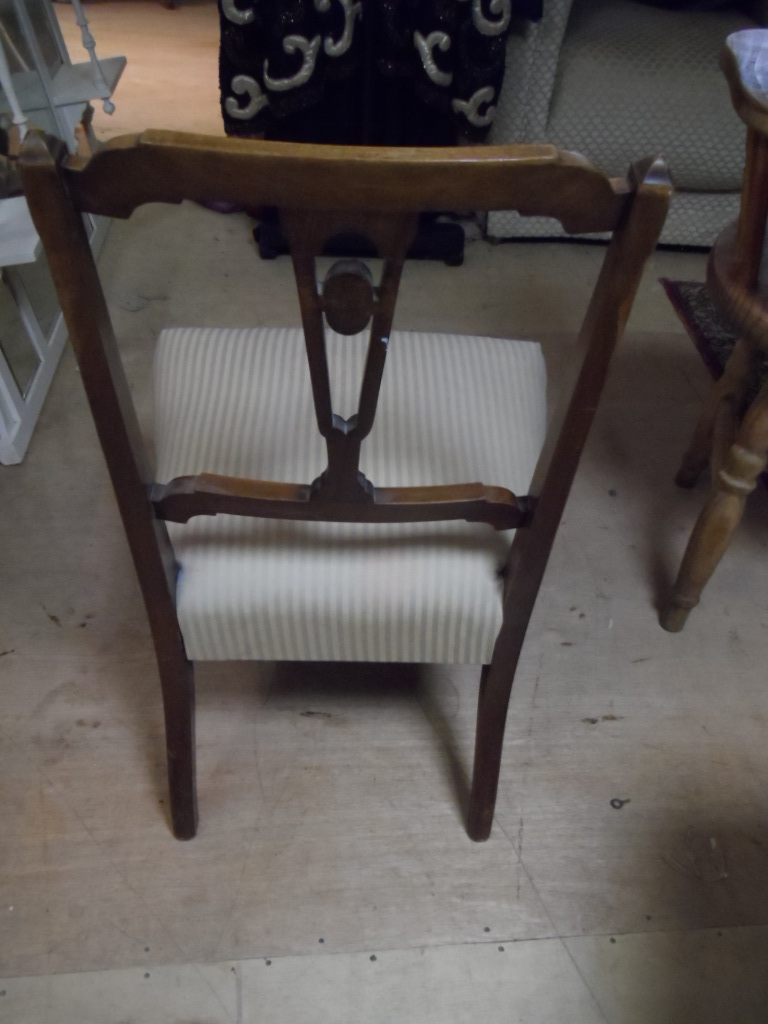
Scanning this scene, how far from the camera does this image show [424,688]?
3.91ft

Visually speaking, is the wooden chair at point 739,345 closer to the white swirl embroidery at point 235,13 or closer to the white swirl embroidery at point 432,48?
the white swirl embroidery at point 432,48

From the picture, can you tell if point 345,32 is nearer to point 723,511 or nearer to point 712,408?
point 712,408

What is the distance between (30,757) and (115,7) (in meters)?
3.75

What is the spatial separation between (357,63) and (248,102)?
0.85ft

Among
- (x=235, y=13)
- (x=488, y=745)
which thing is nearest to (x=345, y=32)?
(x=235, y=13)

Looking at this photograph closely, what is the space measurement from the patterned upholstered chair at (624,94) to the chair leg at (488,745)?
1552 millimetres

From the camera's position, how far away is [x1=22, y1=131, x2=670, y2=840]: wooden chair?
1.54 ft

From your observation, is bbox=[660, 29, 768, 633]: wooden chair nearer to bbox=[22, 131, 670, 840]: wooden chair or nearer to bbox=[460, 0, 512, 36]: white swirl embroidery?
bbox=[22, 131, 670, 840]: wooden chair

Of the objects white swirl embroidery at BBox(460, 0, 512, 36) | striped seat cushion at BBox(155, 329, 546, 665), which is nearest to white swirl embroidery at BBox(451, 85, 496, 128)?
white swirl embroidery at BBox(460, 0, 512, 36)

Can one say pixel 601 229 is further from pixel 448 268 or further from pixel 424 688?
pixel 448 268

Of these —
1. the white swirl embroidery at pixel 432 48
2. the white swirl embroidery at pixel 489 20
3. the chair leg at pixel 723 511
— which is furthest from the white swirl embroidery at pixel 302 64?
the chair leg at pixel 723 511

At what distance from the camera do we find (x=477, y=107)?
1715 millimetres

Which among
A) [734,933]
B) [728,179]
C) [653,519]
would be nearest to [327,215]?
[734,933]

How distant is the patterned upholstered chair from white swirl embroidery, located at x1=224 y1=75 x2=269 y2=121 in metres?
0.61
